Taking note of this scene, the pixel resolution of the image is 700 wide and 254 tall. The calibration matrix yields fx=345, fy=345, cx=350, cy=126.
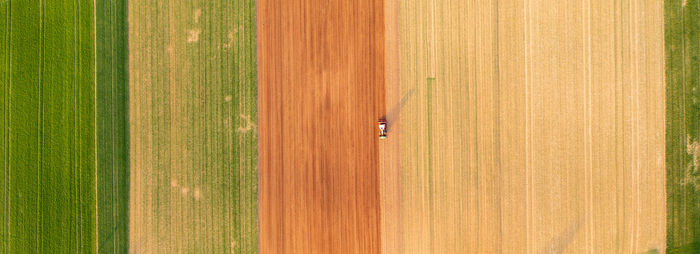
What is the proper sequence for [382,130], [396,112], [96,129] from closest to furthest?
[382,130] → [396,112] → [96,129]

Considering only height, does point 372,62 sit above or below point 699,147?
above

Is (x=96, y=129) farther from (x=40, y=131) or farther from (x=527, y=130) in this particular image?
(x=527, y=130)

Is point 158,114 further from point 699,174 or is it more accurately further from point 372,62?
point 699,174

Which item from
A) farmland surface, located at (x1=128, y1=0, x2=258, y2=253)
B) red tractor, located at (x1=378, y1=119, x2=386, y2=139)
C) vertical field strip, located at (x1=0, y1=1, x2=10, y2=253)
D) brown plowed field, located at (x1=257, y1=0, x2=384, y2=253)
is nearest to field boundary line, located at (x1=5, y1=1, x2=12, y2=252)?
vertical field strip, located at (x1=0, y1=1, x2=10, y2=253)

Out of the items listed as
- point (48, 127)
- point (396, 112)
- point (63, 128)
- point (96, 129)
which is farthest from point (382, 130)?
point (48, 127)

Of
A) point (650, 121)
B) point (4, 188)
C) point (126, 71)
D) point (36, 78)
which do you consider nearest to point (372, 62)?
point (126, 71)

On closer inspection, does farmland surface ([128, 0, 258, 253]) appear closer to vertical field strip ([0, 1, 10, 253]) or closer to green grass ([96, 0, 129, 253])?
green grass ([96, 0, 129, 253])

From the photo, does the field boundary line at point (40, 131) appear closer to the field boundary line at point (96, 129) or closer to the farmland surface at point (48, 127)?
the farmland surface at point (48, 127)
